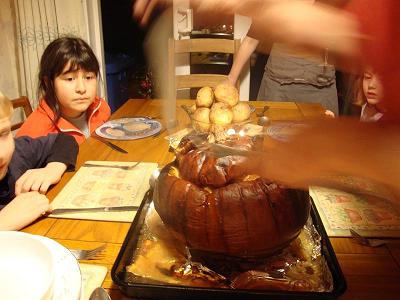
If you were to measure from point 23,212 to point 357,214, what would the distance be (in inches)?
30.4

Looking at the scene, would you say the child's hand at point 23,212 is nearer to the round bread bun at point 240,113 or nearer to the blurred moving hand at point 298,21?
the blurred moving hand at point 298,21

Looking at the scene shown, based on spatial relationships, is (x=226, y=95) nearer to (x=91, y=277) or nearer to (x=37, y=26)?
(x=91, y=277)

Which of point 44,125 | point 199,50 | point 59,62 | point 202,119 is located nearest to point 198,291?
point 202,119

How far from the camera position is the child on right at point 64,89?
1697 mm

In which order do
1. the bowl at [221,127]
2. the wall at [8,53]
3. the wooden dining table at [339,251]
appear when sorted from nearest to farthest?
the wooden dining table at [339,251] < the bowl at [221,127] < the wall at [8,53]

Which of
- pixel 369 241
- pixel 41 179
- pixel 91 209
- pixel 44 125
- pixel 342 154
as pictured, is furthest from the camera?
pixel 44 125

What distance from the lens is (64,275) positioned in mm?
612

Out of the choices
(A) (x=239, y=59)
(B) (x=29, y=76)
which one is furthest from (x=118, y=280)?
(B) (x=29, y=76)

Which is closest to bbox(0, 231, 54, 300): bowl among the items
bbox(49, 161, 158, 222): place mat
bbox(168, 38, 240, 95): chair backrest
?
bbox(49, 161, 158, 222): place mat

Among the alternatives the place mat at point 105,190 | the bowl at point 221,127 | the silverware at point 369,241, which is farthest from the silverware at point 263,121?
the silverware at point 369,241

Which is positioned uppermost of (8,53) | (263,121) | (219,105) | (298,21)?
(298,21)

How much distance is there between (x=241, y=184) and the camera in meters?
0.63

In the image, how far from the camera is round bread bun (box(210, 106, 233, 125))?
122 centimetres

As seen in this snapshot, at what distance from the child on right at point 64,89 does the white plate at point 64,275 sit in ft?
3.65
